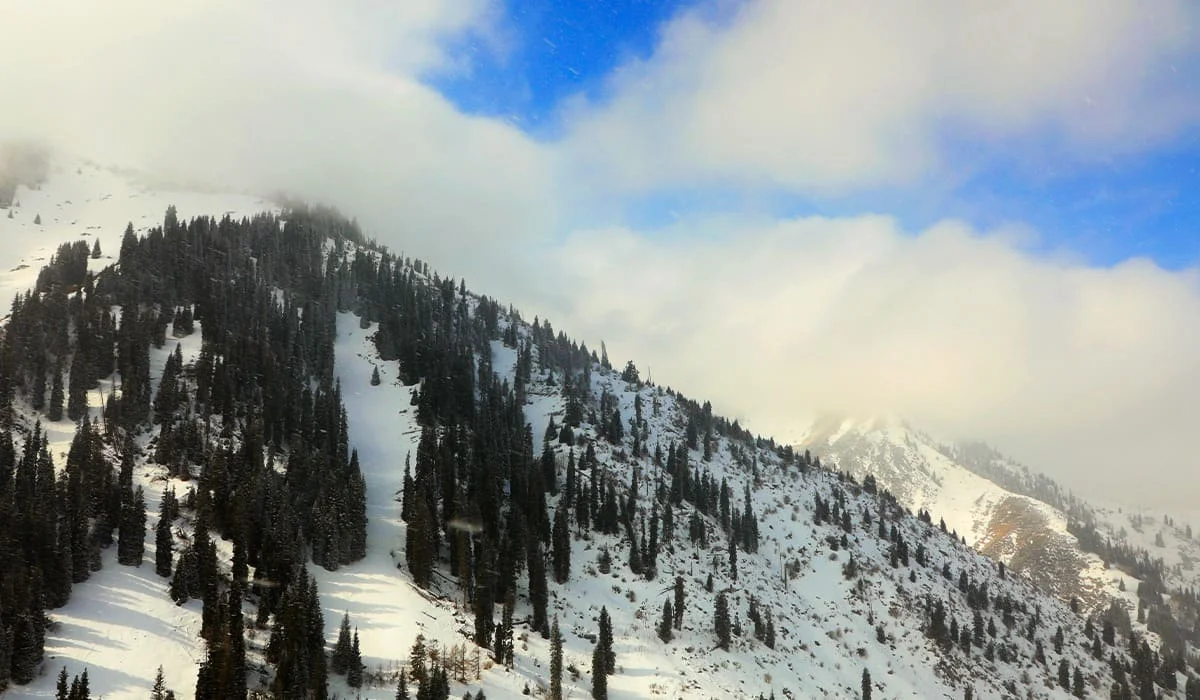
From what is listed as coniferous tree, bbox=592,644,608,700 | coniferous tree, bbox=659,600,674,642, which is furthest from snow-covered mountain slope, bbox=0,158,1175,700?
coniferous tree, bbox=592,644,608,700

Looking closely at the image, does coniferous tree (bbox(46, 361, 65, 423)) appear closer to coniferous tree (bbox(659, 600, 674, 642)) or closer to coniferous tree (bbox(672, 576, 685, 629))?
coniferous tree (bbox(659, 600, 674, 642))

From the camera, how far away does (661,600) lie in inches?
4675

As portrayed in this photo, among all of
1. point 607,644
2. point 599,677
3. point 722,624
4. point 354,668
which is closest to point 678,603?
point 722,624

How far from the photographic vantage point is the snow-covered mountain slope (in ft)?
266

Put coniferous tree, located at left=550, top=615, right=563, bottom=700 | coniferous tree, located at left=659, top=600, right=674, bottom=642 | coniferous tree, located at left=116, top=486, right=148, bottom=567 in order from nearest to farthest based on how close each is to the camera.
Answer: coniferous tree, located at left=116, top=486, right=148, bottom=567 → coniferous tree, located at left=550, top=615, right=563, bottom=700 → coniferous tree, located at left=659, top=600, right=674, bottom=642

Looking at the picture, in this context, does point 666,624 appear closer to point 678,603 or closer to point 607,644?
point 678,603

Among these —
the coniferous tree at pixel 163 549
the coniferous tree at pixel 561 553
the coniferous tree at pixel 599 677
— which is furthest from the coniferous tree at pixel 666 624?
the coniferous tree at pixel 163 549

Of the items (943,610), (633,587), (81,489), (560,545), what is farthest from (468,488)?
(943,610)

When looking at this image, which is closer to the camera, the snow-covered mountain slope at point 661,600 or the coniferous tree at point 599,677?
the snow-covered mountain slope at point 661,600

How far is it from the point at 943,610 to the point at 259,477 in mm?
135994

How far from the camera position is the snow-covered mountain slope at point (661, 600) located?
266 ft

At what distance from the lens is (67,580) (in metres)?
78.6

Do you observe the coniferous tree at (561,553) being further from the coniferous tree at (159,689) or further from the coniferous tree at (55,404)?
the coniferous tree at (55,404)

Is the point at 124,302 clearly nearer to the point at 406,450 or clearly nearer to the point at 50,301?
the point at 50,301
